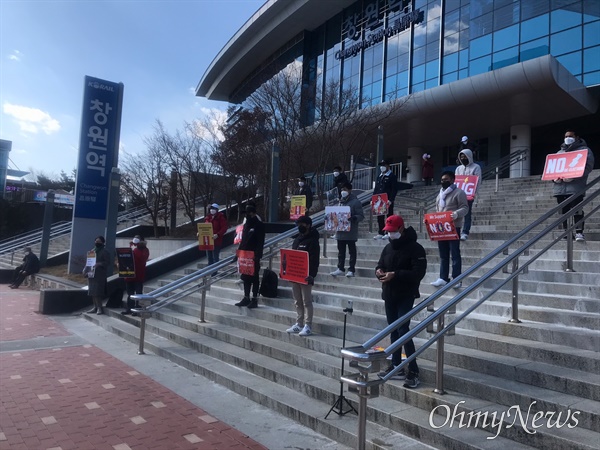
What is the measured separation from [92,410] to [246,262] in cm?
375

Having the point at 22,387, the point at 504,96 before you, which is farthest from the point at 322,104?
the point at 22,387

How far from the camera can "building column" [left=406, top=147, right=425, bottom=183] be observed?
1284 inches

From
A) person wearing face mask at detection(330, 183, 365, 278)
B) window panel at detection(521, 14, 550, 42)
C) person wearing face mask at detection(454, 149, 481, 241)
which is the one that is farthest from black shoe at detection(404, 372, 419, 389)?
window panel at detection(521, 14, 550, 42)

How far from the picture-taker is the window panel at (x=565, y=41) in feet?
76.4

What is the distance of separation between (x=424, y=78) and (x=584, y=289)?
2623 cm

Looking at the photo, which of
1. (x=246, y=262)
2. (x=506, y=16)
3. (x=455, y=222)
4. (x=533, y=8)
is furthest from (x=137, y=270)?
(x=506, y=16)

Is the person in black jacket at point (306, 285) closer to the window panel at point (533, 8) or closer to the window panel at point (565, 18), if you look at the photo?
the window panel at point (565, 18)

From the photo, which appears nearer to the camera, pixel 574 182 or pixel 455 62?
pixel 574 182

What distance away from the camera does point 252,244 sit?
8.82 m

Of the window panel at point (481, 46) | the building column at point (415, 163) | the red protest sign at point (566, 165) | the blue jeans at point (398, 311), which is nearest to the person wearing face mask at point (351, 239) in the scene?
the red protest sign at point (566, 165)

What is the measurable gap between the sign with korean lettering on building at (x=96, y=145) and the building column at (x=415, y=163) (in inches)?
817

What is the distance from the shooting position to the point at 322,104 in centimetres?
1947

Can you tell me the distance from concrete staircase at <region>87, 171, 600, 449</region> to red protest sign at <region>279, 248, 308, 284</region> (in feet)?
2.80

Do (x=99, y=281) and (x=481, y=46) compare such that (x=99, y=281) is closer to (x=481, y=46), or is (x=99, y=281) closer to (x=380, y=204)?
(x=380, y=204)
